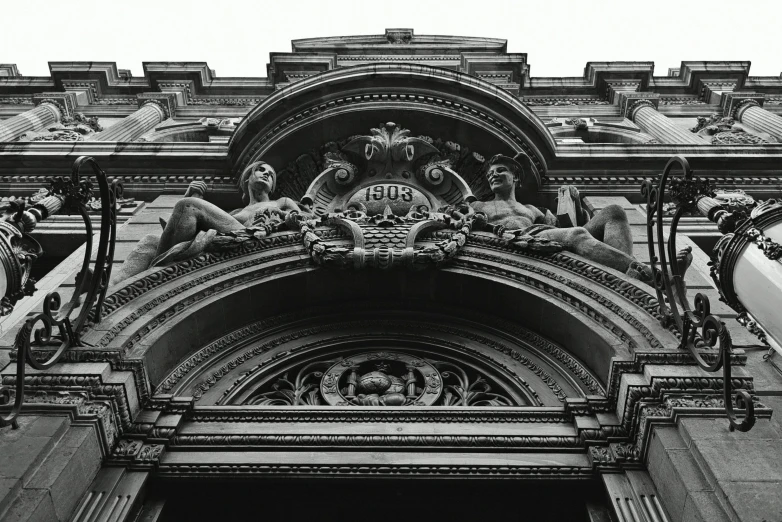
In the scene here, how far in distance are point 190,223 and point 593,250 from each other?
4971 mm

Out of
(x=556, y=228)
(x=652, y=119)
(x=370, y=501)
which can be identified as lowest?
(x=370, y=501)

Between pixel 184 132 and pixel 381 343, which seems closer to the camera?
pixel 381 343

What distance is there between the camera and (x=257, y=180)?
1058 centimetres

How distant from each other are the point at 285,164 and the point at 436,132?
2.58m

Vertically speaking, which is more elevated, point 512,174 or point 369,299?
point 512,174

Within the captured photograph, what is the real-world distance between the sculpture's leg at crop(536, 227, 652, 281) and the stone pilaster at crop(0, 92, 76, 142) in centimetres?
1202

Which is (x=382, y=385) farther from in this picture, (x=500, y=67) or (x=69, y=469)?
(x=500, y=67)

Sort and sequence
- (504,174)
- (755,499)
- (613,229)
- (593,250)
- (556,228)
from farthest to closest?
(504,174), (556,228), (613,229), (593,250), (755,499)

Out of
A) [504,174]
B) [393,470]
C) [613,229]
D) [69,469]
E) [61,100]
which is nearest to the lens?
[69,469]

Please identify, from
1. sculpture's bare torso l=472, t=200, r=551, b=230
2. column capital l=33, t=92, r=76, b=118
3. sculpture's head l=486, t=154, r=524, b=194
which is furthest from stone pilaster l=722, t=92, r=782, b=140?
column capital l=33, t=92, r=76, b=118

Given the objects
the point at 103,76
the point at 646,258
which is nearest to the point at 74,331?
the point at 646,258

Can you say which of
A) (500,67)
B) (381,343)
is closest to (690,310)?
(381,343)

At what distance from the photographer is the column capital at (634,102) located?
1853cm

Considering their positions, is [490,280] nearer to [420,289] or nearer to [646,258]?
[420,289]
